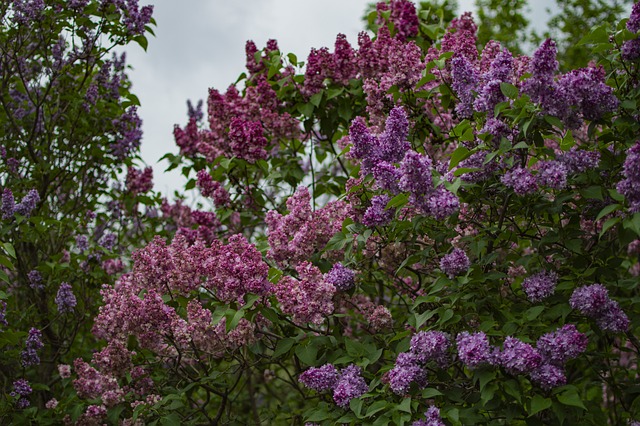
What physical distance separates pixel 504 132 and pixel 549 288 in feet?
2.67

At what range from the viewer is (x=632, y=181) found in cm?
312

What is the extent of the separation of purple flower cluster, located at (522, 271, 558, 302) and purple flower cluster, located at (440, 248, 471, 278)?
344 mm

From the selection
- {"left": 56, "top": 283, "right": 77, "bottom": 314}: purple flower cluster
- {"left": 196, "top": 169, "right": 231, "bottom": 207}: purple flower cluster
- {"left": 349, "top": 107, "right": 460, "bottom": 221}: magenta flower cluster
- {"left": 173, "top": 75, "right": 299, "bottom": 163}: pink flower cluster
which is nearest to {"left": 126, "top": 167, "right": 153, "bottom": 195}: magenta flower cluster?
{"left": 173, "top": 75, "right": 299, "bottom": 163}: pink flower cluster

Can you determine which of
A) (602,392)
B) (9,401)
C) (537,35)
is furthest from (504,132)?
(537,35)

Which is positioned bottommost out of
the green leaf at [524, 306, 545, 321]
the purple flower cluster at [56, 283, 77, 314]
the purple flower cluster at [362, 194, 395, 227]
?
the green leaf at [524, 306, 545, 321]

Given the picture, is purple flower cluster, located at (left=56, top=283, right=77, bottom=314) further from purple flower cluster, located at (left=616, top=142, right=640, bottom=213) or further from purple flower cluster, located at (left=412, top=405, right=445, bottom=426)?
purple flower cluster, located at (left=616, top=142, right=640, bottom=213)

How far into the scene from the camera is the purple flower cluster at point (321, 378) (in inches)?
147

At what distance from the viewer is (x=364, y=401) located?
3.65 m

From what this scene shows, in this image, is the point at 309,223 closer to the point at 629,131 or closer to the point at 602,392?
the point at 629,131

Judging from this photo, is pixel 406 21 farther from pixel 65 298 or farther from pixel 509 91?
pixel 65 298

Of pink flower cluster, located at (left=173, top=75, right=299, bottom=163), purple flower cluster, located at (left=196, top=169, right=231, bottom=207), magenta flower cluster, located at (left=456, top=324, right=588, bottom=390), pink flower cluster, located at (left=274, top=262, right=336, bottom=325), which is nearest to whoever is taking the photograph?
magenta flower cluster, located at (left=456, top=324, right=588, bottom=390)

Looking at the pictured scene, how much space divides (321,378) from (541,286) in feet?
3.98

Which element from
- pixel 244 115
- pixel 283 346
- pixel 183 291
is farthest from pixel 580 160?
pixel 244 115

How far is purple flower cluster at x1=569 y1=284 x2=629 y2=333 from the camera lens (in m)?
3.37
